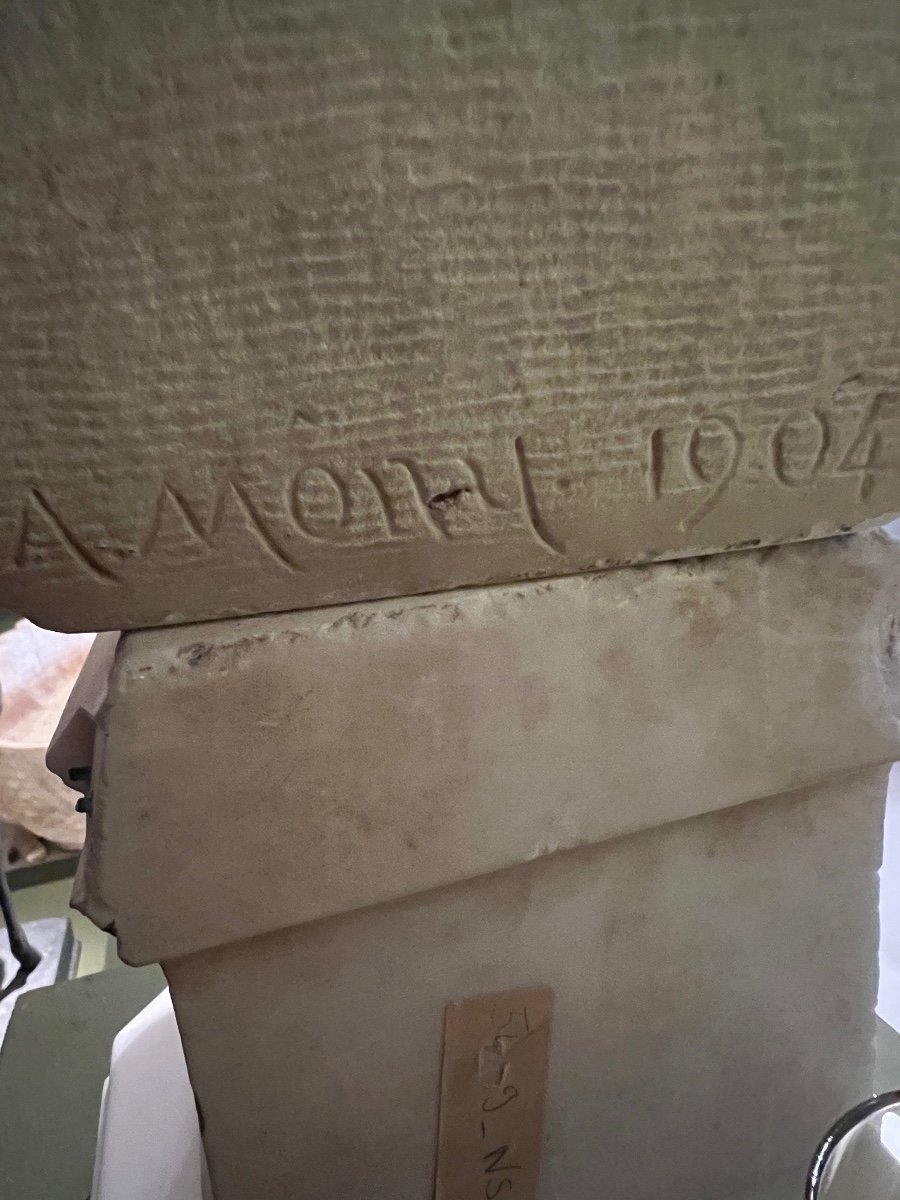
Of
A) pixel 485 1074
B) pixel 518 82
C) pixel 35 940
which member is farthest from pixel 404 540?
pixel 35 940

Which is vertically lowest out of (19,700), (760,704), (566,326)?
(19,700)

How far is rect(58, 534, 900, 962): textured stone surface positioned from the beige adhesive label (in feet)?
0.61

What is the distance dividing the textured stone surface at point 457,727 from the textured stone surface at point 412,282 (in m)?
0.04

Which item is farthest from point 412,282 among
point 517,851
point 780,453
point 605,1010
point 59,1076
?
point 59,1076

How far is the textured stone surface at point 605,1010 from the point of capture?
2.46 ft

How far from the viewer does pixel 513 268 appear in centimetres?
57

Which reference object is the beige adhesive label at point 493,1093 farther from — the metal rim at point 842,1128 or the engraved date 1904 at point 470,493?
the engraved date 1904 at point 470,493

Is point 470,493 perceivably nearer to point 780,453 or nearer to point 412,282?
point 412,282

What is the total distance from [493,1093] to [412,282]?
2.38 ft

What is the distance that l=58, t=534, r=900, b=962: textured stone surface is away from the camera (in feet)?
2.07

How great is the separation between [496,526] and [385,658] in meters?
0.13

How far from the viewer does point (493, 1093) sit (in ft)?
2.76

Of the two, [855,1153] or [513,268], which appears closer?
[513,268]

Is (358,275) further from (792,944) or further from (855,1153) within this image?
A: (855,1153)
